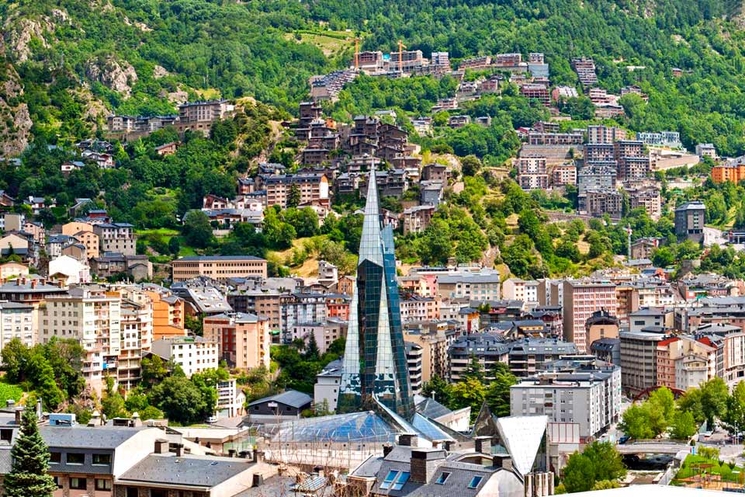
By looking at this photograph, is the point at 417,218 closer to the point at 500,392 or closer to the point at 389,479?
the point at 500,392

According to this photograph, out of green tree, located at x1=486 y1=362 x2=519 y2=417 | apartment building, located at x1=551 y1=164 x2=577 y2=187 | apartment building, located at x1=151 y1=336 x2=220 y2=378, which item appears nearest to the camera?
green tree, located at x1=486 y1=362 x2=519 y2=417

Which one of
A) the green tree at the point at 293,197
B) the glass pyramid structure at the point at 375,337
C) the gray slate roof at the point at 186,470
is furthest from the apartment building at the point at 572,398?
the gray slate roof at the point at 186,470

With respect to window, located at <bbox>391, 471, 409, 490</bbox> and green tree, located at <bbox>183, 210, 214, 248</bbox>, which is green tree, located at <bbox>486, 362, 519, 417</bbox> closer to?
green tree, located at <bbox>183, 210, 214, 248</bbox>

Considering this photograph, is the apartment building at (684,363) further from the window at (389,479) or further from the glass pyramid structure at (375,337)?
the window at (389,479)

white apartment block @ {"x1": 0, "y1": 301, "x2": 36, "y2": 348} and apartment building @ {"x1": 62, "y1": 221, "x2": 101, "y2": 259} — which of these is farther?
apartment building @ {"x1": 62, "y1": 221, "x2": 101, "y2": 259}

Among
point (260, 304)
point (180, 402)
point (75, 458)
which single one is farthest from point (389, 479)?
point (260, 304)

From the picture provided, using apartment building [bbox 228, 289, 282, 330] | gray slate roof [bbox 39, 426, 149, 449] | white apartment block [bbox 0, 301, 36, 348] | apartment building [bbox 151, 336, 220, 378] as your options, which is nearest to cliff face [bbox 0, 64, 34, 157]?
apartment building [bbox 228, 289, 282, 330]
